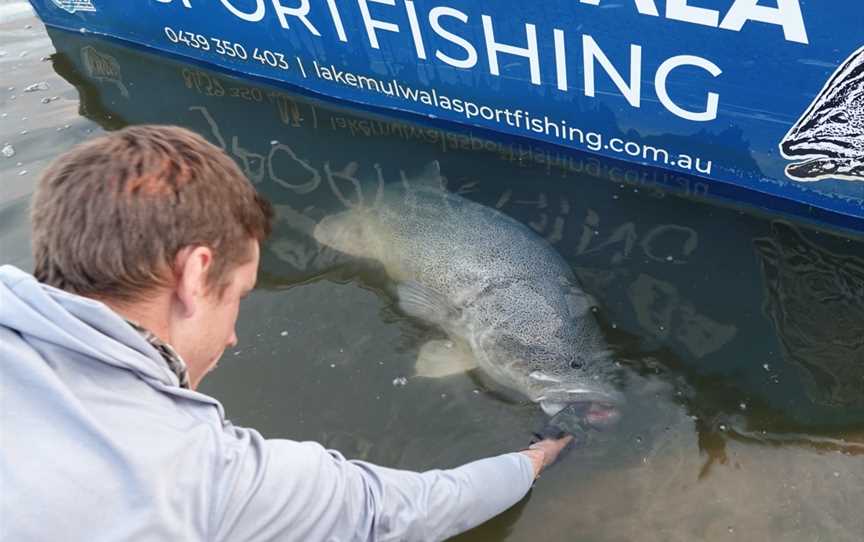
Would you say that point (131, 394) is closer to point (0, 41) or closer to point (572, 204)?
point (572, 204)

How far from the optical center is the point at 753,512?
2.80 metres

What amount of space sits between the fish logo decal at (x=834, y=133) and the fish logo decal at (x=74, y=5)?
6.31m

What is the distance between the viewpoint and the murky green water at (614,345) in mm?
2875

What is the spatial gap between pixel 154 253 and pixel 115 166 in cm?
23

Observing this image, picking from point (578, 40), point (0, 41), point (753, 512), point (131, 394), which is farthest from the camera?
point (0, 41)

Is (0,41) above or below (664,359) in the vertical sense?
above

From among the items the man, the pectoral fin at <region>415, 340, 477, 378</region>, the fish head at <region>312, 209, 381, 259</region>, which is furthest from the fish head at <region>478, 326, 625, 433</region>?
the man

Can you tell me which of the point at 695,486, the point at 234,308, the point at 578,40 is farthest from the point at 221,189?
the point at 578,40

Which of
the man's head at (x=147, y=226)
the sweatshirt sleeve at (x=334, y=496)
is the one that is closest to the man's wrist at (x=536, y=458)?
the sweatshirt sleeve at (x=334, y=496)

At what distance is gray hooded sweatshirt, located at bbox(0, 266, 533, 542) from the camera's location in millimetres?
1354

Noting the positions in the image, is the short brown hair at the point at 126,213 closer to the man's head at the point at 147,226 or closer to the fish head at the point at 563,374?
the man's head at the point at 147,226

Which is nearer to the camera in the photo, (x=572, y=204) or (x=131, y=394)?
(x=131, y=394)

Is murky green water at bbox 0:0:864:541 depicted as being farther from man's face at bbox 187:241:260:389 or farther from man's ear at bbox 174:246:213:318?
man's ear at bbox 174:246:213:318

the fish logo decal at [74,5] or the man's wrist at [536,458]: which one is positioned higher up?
the fish logo decal at [74,5]
